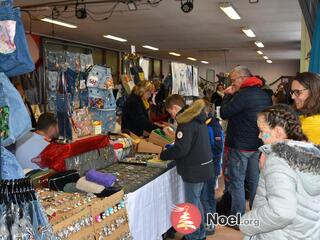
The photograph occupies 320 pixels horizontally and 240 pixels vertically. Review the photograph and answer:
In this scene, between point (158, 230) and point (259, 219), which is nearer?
point (259, 219)

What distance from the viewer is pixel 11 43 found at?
128 cm

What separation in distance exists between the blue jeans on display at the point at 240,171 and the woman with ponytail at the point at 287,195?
6.31 ft

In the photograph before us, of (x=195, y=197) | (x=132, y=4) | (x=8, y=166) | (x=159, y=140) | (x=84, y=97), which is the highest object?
(x=132, y=4)

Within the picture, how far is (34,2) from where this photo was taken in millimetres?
6441

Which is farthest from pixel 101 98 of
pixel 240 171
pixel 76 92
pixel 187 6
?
pixel 187 6

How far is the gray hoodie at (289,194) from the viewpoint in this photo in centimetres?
140

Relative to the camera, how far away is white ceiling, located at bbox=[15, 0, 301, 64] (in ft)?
21.9

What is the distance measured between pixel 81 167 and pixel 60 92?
0.57 metres

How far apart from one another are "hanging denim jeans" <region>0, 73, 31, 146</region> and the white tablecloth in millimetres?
1149

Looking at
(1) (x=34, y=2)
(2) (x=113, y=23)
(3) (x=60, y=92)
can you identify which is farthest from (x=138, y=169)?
(2) (x=113, y=23)

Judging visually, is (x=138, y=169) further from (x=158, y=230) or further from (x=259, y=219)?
(x=259, y=219)

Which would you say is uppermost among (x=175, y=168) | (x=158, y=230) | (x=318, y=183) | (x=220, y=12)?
(x=220, y=12)

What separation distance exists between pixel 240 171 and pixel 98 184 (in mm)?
1694

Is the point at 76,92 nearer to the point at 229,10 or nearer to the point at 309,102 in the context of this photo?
the point at 309,102
